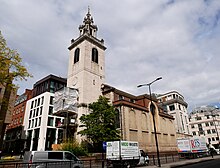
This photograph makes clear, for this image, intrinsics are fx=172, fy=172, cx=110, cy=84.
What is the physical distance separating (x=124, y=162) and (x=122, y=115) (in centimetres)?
1635

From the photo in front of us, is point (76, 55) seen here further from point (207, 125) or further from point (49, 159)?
point (207, 125)

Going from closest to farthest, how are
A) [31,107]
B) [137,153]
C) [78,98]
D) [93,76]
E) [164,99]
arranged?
[137,153]
[78,98]
[93,76]
[31,107]
[164,99]

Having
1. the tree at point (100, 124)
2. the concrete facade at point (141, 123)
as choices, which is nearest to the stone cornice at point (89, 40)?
the concrete facade at point (141, 123)

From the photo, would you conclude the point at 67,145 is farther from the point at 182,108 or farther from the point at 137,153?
the point at 182,108

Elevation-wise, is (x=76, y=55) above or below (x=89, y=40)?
below

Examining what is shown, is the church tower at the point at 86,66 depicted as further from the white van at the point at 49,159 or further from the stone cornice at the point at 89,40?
the white van at the point at 49,159

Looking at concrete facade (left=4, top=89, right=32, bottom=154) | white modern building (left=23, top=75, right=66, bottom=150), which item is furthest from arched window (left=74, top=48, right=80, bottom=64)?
concrete facade (left=4, top=89, right=32, bottom=154)

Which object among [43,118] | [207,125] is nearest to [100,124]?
[43,118]

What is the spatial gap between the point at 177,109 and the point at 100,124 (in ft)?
157

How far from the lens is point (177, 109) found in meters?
68.3

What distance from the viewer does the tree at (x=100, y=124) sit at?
28.1m

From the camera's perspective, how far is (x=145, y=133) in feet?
131

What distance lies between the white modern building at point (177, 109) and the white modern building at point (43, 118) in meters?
43.1

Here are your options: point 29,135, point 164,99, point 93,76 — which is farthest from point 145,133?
point 164,99
